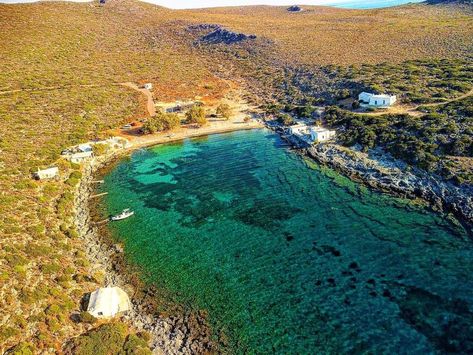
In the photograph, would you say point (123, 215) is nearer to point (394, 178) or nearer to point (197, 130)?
point (197, 130)

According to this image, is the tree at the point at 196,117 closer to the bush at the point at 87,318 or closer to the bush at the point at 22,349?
the bush at the point at 87,318

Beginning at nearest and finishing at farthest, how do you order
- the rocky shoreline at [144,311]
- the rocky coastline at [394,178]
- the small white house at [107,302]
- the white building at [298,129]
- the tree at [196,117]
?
the rocky shoreline at [144,311], the small white house at [107,302], the rocky coastline at [394,178], the white building at [298,129], the tree at [196,117]

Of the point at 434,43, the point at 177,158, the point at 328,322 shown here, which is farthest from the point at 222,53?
the point at 328,322

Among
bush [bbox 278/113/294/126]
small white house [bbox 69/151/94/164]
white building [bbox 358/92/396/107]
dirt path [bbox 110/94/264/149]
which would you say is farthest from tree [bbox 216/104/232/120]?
small white house [bbox 69/151/94/164]

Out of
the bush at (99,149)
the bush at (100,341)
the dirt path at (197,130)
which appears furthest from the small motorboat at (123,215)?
the dirt path at (197,130)

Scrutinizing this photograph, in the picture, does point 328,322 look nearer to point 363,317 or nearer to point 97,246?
point 363,317
